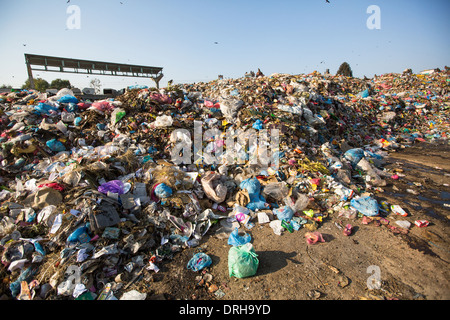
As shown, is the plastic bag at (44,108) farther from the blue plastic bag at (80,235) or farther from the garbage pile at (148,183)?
the blue plastic bag at (80,235)

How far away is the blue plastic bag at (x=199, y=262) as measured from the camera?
7.81 feet

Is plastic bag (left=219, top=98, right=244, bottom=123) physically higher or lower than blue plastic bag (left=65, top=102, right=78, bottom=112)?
lower

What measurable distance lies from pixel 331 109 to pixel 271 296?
6247mm

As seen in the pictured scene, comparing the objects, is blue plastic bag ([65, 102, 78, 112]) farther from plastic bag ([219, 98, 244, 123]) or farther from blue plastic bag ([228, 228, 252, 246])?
blue plastic bag ([228, 228, 252, 246])

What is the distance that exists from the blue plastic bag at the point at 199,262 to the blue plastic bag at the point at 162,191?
105 cm

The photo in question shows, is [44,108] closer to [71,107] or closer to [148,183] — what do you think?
[71,107]

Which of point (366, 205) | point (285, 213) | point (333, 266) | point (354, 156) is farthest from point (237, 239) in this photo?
point (354, 156)

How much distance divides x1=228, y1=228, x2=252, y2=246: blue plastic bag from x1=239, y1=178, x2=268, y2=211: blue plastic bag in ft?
1.97

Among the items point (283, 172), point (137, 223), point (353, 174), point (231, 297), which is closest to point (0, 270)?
point (137, 223)

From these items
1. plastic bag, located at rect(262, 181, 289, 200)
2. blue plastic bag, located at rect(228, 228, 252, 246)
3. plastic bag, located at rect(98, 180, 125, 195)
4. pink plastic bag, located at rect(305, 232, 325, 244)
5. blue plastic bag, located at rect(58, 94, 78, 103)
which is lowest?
pink plastic bag, located at rect(305, 232, 325, 244)

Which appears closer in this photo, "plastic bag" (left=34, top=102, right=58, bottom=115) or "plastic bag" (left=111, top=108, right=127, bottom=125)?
"plastic bag" (left=34, top=102, right=58, bottom=115)

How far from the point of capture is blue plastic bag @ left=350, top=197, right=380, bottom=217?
313 centimetres

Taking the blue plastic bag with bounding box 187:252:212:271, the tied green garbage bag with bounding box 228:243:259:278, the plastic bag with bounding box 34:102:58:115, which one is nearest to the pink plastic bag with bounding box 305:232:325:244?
the tied green garbage bag with bounding box 228:243:259:278

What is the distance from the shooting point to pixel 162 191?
3.14m
